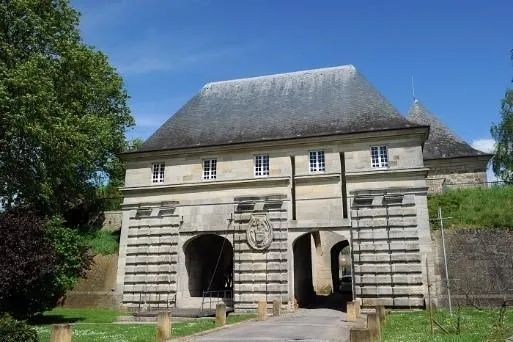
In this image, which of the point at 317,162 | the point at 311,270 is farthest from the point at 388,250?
the point at 311,270

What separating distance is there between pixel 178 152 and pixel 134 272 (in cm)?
653

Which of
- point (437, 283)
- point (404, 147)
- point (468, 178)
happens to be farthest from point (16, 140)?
point (468, 178)

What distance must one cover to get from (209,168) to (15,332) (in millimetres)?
15117

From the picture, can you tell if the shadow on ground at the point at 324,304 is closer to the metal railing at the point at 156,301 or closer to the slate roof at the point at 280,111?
the metal railing at the point at 156,301

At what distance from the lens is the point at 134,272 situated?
75.3 ft

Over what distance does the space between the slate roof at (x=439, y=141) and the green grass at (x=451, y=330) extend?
14133 millimetres

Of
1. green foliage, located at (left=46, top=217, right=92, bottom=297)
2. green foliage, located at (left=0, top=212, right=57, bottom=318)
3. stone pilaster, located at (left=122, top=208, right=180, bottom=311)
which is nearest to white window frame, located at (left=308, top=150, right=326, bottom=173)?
stone pilaster, located at (left=122, top=208, right=180, bottom=311)

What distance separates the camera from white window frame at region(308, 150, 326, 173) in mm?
22109

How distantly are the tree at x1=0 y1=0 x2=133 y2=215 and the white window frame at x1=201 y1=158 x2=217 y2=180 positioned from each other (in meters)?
5.41

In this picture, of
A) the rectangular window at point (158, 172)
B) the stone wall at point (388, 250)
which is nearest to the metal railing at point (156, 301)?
the rectangular window at point (158, 172)

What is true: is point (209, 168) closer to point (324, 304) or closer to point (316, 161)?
point (316, 161)

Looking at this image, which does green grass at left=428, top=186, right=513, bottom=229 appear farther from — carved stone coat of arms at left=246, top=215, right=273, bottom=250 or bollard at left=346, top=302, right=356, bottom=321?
carved stone coat of arms at left=246, top=215, right=273, bottom=250

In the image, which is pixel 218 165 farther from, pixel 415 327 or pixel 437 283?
pixel 415 327

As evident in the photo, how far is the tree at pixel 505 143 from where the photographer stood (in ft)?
119
